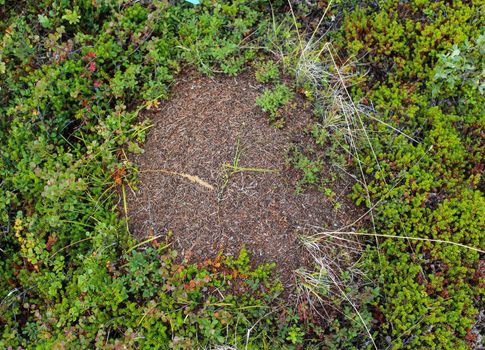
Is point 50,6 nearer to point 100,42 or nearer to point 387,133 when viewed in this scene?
point 100,42

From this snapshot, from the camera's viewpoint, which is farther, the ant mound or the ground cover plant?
the ant mound

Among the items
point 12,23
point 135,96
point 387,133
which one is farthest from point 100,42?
point 387,133

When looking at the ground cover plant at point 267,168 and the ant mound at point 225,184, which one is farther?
the ant mound at point 225,184

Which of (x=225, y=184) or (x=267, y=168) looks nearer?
(x=225, y=184)
